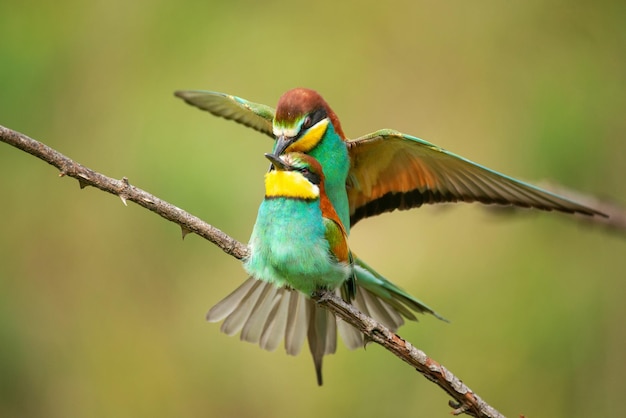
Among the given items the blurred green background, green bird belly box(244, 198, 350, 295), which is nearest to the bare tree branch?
green bird belly box(244, 198, 350, 295)

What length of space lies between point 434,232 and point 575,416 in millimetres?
823

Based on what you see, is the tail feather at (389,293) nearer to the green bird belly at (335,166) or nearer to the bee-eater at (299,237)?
the bee-eater at (299,237)

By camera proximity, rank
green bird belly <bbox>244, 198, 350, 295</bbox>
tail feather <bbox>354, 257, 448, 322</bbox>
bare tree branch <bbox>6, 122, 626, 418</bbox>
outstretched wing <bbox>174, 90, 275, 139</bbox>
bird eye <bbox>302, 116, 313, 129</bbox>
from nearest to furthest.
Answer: bare tree branch <bbox>6, 122, 626, 418</bbox>
green bird belly <bbox>244, 198, 350, 295</bbox>
tail feather <bbox>354, 257, 448, 322</bbox>
bird eye <bbox>302, 116, 313, 129</bbox>
outstretched wing <bbox>174, 90, 275, 139</bbox>

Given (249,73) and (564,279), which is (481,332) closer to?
(564,279)

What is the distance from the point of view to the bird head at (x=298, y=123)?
208 cm

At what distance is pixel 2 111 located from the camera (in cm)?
312

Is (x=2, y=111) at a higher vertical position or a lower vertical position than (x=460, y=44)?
lower

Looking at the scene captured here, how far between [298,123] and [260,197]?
0.99m

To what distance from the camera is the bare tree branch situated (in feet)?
4.78

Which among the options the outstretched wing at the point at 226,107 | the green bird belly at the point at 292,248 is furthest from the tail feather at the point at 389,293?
the outstretched wing at the point at 226,107

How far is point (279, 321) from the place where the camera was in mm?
2039

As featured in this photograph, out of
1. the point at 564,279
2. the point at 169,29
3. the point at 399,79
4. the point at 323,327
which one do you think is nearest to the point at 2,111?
the point at 169,29

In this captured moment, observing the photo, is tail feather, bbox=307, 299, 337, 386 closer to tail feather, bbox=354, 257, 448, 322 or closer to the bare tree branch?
tail feather, bbox=354, 257, 448, 322

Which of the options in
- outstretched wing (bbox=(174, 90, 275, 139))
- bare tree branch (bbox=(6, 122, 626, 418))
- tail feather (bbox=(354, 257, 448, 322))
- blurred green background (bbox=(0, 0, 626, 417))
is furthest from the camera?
blurred green background (bbox=(0, 0, 626, 417))
